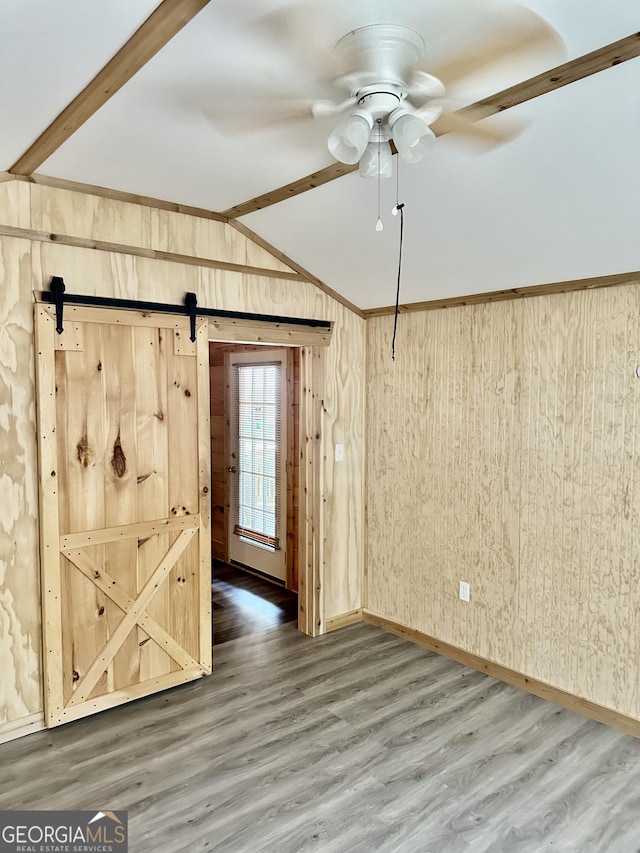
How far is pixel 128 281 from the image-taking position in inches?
129

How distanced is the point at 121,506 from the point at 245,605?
195cm

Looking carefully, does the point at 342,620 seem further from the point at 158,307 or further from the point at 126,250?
the point at 126,250

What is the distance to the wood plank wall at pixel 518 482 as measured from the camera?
3.14 meters

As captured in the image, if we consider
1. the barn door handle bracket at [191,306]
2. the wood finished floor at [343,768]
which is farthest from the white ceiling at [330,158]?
the wood finished floor at [343,768]

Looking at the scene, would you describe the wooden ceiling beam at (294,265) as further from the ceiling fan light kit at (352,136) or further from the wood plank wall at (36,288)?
the ceiling fan light kit at (352,136)

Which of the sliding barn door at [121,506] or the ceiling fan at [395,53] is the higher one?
the ceiling fan at [395,53]

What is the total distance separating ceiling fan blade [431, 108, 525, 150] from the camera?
2098 mm

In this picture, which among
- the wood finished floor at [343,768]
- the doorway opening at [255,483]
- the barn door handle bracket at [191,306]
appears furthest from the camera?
the doorway opening at [255,483]

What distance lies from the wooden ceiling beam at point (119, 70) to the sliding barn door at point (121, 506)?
831 millimetres

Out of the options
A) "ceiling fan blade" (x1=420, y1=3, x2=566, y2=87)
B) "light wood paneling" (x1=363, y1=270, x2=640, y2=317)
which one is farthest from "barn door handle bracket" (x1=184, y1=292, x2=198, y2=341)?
"ceiling fan blade" (x1=420, y1=3, x2=566, y2=87)

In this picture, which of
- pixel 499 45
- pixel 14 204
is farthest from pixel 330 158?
pixel 14 204

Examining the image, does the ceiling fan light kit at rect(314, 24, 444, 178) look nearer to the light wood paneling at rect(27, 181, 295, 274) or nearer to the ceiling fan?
the ceiling fan

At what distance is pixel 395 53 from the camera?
1.72 m

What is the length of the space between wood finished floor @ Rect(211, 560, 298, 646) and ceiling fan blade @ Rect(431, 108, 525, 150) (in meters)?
3.46
